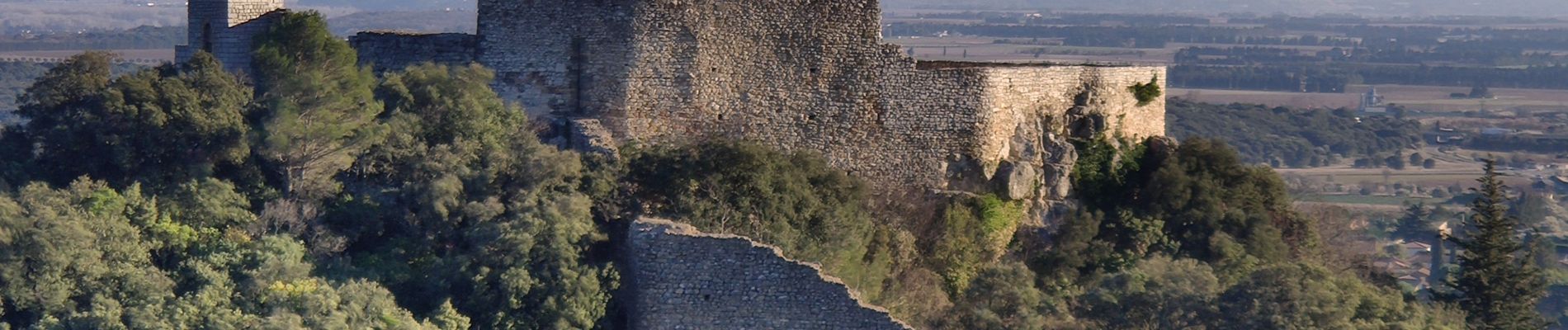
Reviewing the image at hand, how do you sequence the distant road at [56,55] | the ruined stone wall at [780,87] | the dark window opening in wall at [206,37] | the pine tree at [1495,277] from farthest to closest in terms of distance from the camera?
the distant road at [56,55], the pine tree at [1495,277], the dark window opening in wall at [206,37], the ruined stone wall at [780,87]

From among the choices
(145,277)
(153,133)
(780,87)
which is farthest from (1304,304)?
(153,133)

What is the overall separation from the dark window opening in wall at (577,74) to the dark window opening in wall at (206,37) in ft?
11.2

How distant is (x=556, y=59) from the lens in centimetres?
2055

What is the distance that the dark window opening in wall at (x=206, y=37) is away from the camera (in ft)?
70.3

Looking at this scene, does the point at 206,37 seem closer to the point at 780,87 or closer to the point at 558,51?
the point at 558,51

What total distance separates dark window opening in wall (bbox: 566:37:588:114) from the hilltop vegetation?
0.56 meters

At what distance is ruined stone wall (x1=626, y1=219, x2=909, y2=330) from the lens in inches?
713

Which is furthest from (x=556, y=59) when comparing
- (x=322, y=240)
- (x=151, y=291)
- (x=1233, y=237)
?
(x=1233, y=237)

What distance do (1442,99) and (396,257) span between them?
201 feet

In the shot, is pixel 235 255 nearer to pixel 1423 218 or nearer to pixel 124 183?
pixel 124 183

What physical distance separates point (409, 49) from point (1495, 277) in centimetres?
1089

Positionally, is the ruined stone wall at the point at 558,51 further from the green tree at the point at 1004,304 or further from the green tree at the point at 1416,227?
the green tree at the point at 1416,227

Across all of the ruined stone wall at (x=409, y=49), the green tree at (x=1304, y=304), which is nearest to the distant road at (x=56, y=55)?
the ruined stone wall at (x=409, y=49)

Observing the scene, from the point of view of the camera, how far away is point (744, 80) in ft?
68.9
